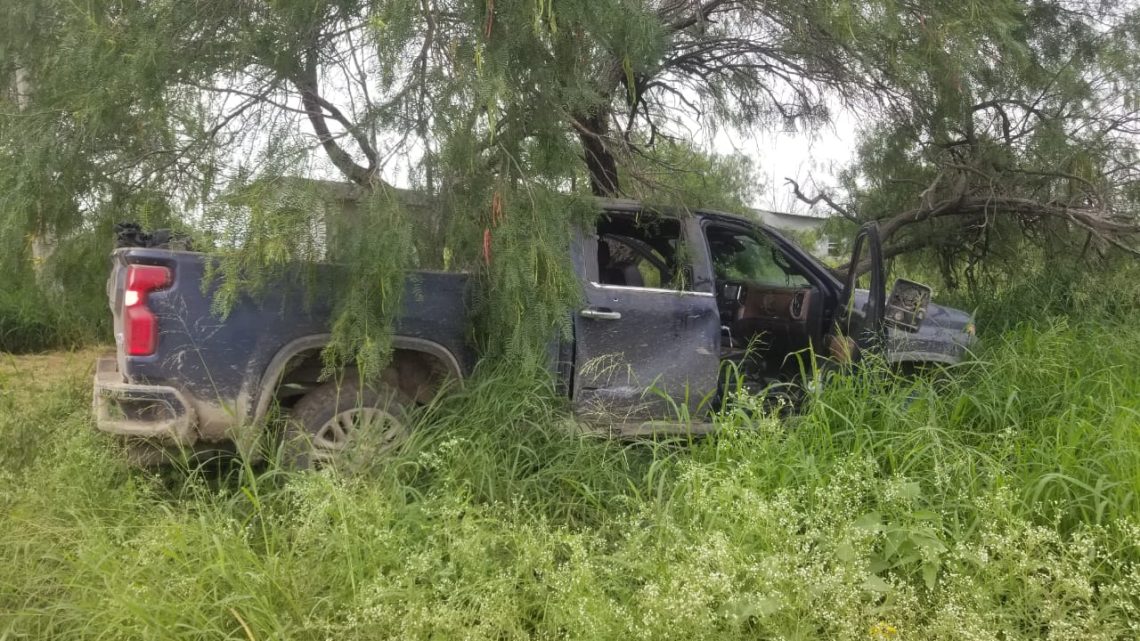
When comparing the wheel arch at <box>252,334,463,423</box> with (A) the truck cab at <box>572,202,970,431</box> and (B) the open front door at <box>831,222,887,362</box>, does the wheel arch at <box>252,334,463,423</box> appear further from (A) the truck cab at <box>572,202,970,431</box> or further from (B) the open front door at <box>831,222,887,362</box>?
(B) the open front door at <box>831,222,887,362</box>

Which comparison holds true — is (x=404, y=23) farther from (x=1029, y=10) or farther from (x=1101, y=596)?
(x=1029, y=10)

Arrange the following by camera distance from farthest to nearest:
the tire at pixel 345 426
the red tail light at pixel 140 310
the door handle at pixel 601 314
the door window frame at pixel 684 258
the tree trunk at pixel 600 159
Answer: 1. the tree trunk at pixel 600 159
2. the door window frame at pixel 684 258
3. the door handle at pixel 601 314
4. the tire at pixel 345 426
5. the red tail light at pixel 140 310

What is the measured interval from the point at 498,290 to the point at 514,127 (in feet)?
2.73

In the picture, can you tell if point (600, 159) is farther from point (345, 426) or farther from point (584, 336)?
point (345, 426)

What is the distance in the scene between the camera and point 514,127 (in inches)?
166

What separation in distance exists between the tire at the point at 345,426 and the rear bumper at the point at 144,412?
47 centimetres

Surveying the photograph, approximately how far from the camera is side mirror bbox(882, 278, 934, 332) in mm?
4867

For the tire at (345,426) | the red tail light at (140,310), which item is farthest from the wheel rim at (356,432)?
the red tail light at (140,310)

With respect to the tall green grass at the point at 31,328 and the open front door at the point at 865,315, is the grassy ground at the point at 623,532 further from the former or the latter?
the tall green grass at the point at 31,328

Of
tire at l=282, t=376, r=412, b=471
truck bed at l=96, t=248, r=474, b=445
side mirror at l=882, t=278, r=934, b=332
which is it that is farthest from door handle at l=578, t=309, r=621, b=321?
side mirror at l=882, t=278, r=934, b=332

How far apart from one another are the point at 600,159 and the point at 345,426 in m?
2.43

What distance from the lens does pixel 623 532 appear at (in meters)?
3.42

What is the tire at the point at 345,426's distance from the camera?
4.05 m

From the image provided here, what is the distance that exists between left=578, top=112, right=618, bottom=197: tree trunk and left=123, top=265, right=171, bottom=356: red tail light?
8.52 feet
